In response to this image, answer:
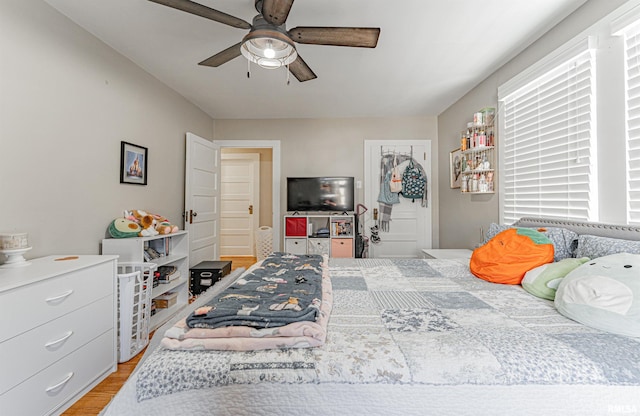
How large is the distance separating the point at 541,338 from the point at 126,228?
2783mm

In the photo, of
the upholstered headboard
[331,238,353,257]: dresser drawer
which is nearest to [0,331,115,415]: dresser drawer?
[331,238,353,257]: dresser drawer

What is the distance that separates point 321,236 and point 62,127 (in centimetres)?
291

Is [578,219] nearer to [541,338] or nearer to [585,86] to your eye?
[585,86]

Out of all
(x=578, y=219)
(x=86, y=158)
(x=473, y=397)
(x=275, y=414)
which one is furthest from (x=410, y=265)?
(x=86, y=158)

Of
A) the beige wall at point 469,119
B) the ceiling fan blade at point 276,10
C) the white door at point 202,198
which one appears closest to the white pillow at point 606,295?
the beige wall at point 469,119

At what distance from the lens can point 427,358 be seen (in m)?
0.86

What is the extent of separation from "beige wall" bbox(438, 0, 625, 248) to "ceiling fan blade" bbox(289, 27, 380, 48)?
1.44 m

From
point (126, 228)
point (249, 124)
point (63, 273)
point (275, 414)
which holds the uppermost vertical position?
point (249, 124)

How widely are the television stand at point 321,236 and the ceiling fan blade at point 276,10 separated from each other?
8.75ft

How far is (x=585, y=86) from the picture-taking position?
1.85 m

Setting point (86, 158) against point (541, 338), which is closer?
point (541, 338)

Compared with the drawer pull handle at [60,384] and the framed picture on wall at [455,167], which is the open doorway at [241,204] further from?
the drawer pull handle at [60,384]

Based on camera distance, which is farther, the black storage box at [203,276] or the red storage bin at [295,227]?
the red storage bin at [295,227]

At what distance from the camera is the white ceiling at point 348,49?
195 cm
